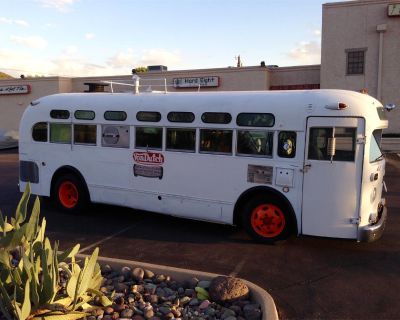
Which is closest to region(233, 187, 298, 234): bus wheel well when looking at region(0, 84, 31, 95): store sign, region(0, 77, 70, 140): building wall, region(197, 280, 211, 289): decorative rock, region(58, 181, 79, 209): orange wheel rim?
region(197, 280, 211, 289): decorative rock

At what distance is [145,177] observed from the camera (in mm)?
8617

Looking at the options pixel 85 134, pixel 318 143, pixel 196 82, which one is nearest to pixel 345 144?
pixel 318 143

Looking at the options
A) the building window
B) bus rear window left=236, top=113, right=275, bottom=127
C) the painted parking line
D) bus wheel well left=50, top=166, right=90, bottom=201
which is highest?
the building window

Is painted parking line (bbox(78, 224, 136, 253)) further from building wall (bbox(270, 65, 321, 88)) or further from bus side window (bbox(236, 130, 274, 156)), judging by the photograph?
building wall (bbox(270, 65, 321, 88))

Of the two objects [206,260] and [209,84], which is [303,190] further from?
[209,84]

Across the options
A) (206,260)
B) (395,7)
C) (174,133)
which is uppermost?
(395,7)

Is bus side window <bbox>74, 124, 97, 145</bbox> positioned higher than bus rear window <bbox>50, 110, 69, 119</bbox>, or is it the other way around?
bus rear window <bbox>50, 110, 69, 119</bbox>

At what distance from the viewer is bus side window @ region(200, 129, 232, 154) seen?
7750mm

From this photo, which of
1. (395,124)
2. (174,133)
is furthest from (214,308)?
(395,124)

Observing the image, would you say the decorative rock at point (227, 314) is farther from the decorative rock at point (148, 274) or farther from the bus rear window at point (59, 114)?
the bus rear window at point (59, 114)

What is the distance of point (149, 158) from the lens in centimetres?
856

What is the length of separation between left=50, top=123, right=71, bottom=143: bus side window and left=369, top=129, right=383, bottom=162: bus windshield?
6.09m

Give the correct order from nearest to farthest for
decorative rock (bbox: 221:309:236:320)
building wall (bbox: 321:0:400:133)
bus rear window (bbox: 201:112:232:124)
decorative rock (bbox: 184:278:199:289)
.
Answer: decorative rock (bbox: 221:309:236:320)
decorative rock (bbox: 184:278:199:289)
bus rear window (bbox: 201:112:232:124)
building wall (bbox: 321:0:400:133)

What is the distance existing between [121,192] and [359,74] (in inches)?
778
